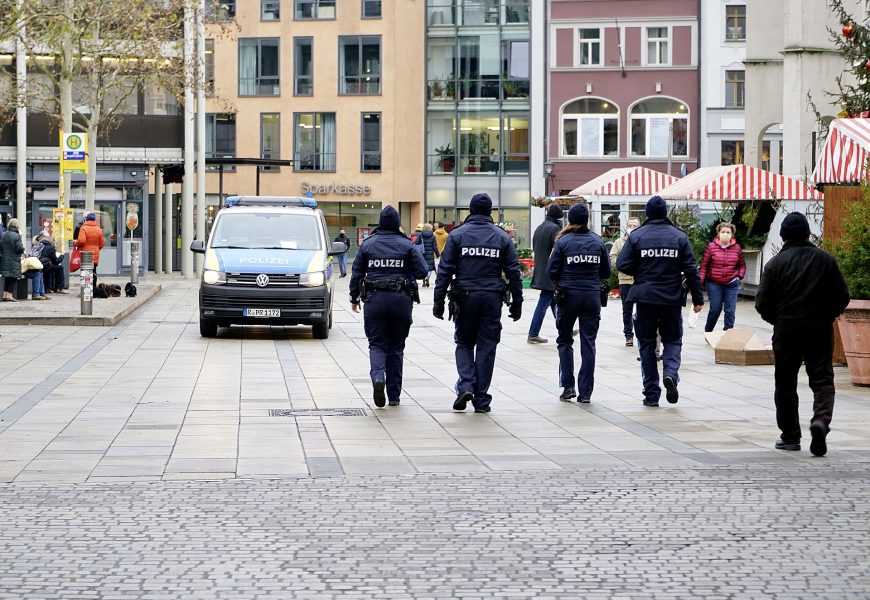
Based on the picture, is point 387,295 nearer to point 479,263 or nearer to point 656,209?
point 479,263

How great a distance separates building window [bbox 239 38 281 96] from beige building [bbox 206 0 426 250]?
0.04 metres

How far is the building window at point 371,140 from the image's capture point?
6769 centimetres

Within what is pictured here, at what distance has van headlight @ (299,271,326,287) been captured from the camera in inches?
850

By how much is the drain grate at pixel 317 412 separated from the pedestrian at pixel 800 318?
3.62 meters

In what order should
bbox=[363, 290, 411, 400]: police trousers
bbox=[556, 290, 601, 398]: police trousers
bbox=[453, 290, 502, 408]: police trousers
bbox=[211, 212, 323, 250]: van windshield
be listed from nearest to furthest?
bbox=[453, 290, 502, 408]: police trousers, bbox=[363, 290, 411, 400]: police trousers, bbox=[556, 290, 601, 398]: police trousers, bbox=[211, 212, 323, 250]: van windshield

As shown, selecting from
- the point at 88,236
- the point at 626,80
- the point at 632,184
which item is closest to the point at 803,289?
the point at 88,236

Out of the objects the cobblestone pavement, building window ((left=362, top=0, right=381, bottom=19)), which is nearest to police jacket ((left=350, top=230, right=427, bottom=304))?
the cobblestone pavement

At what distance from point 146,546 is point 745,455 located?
15.1 feet

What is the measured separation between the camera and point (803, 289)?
1030 centimetres

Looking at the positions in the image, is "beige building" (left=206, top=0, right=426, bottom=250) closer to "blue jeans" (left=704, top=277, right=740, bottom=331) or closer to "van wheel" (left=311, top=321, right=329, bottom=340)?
"van wheel" (left=311, top=321, right=329, bottom=340)

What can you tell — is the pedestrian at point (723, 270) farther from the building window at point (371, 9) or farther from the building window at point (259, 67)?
the building window at point (259, 67)

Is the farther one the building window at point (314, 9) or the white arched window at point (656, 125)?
the building window at point (314, 9)

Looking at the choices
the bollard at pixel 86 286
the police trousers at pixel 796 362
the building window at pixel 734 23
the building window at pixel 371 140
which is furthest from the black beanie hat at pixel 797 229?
the building window at pixel 371 140

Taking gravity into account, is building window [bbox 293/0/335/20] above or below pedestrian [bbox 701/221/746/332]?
above
